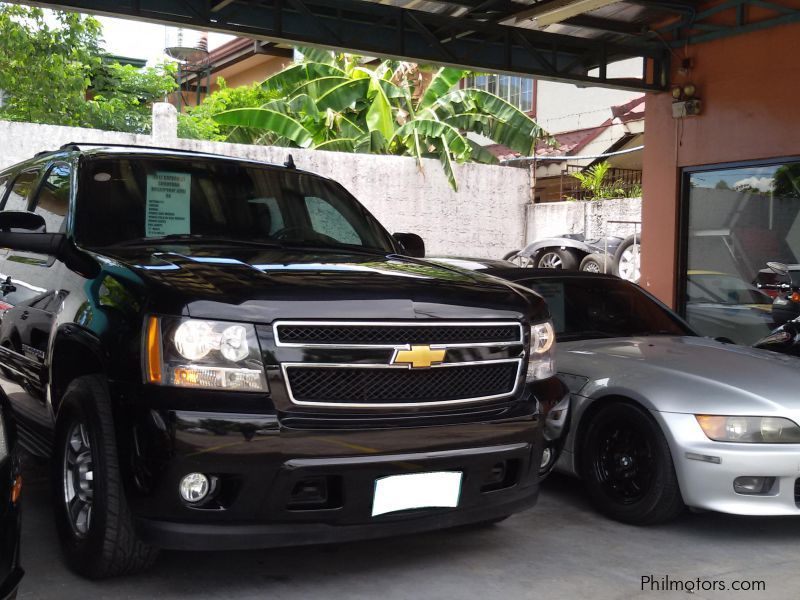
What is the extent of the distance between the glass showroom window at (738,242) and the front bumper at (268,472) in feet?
24.8

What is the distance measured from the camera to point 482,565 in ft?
14.1

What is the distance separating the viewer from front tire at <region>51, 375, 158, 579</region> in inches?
140

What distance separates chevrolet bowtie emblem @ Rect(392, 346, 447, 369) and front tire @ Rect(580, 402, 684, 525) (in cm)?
172

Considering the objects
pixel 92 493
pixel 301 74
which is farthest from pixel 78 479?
pixel 301 74

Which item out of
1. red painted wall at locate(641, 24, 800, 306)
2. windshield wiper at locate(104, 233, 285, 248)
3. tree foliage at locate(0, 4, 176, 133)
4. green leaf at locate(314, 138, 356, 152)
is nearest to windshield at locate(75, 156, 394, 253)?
windshield wiper at locate(104, 233, 285, 248)

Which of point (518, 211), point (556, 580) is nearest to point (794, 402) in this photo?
point (556, 580)

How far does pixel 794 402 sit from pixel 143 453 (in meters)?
3.22

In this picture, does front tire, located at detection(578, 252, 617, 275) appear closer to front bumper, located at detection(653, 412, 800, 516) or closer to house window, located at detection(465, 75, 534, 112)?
front bumper, located at detection(653, 412, 800, 516)

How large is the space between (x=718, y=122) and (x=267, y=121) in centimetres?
1120

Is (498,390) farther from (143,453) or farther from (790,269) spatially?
(790,269)

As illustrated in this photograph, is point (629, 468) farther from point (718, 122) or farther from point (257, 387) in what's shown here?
point (718, 122)

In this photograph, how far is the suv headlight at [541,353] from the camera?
163 inches

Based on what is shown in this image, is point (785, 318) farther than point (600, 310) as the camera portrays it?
Yes

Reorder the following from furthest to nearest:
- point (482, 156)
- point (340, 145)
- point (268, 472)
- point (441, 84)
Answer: point (482, 156)
point (441, 84)
point (340, 145)
point (268, 472)
